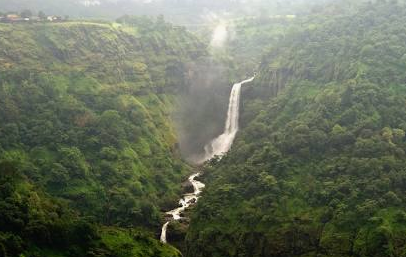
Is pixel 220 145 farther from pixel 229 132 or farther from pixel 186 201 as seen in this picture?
pixel 186 201

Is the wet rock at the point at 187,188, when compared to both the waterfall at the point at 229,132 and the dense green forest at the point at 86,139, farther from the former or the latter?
the waterfall at the point at 229,132

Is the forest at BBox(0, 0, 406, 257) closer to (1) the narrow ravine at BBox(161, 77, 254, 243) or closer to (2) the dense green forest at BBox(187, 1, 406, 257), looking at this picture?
(2) the dense green forest at BBox(187, 1, 406, 257)

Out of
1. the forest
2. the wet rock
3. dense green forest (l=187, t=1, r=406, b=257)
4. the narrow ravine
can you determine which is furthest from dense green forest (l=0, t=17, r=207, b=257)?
dense green forest (l=187, t=1, r=406, b=257)

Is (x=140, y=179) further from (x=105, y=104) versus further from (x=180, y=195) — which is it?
(x=105, y=104)

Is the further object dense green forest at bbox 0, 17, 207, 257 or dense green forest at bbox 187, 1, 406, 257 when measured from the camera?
dense green forest at bbox 187, 1, 406, 257

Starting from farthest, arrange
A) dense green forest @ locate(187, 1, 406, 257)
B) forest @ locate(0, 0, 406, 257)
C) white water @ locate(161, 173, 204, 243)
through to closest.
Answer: white water @ locate(161, 173, 204, 243), dense green forest @ locate(187, 1, 406, 257), forest @ locate(0, 0, 406, 257)

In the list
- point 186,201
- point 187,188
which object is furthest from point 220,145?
point 186,201

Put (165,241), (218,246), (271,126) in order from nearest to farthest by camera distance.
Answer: (218,246) → (165,241) → (271,126)

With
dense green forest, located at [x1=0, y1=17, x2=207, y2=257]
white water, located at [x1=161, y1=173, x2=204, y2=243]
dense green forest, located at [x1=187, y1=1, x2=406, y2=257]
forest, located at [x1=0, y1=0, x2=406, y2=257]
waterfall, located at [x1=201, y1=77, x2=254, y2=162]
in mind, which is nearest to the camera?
dense green forest, located at [x1=0, y1=17, x2=207, y2=257]

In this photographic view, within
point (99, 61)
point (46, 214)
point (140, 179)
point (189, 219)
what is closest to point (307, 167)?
point (189, 219)
